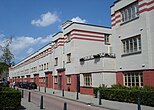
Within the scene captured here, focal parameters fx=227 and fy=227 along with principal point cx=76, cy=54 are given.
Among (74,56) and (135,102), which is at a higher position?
(74,56)

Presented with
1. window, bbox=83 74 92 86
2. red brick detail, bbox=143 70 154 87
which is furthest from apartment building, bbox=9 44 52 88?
red brick detail, bbox=143 70 154 87

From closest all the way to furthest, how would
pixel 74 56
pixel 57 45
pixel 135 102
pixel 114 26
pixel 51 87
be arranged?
pixel 135 102 → pixel 114 26 → pixel 74 56 → pixel 57 45 → pixel 51 87

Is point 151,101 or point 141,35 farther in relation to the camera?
point 141,35

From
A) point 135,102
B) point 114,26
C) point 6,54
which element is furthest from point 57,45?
Answer: point 135,102

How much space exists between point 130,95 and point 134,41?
5588mm

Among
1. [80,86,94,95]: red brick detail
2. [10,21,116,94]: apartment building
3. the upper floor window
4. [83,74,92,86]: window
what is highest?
the upper floor window

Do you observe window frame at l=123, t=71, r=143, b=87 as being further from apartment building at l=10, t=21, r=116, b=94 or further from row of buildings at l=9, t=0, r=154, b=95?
apartment building at l=10, t=21, r=116, b=94

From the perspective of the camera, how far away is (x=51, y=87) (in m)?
43.8

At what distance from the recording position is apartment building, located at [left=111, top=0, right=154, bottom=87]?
18984mm

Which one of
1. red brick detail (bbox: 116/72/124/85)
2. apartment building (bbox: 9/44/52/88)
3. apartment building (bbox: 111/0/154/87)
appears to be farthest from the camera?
apartment building (bbox: 9/44/52/88)

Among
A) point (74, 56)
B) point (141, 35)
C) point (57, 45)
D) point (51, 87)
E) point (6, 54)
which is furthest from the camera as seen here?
point (51, 87)

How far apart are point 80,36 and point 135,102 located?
17310 mm

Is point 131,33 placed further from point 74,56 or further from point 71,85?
point 71,85

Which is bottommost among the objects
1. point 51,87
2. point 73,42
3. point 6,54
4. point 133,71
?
point 51,87
